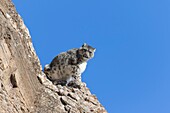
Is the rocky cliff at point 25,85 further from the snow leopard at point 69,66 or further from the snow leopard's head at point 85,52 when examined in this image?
the snow leopard's head at point 85,52

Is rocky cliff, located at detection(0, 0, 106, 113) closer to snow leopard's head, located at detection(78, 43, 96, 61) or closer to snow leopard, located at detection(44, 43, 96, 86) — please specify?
snow leopard, located at detection(44, 43, 96, 86)

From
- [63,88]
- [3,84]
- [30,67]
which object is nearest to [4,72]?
[3,84]

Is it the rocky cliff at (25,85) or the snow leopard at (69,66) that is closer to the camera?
the rocky cliff at (25,85)

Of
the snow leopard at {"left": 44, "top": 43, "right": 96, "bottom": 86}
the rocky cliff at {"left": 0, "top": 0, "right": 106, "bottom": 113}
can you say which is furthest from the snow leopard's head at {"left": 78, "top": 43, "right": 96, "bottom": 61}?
the rocky cliff at {"left": 0, "top": 0, "right": 106, "bottom": 113}

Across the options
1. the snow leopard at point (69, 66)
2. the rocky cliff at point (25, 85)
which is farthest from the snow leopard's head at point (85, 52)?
the rocky cliff at point (25, 85)

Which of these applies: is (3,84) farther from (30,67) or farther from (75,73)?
(75,73)

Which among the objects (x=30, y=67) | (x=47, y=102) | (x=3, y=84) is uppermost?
(x=30, y=67)

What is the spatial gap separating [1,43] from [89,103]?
4553 millimetres

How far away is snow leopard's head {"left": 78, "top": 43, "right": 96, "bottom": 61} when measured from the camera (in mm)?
15742

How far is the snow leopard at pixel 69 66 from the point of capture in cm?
1520

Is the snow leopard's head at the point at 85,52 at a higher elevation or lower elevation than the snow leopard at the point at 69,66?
higher

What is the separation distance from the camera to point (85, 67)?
51.4ft

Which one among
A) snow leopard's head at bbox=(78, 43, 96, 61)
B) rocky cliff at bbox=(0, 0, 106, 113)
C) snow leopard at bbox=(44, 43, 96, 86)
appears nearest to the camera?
rocky cliff at bbox=(0, 0, 106, 113)

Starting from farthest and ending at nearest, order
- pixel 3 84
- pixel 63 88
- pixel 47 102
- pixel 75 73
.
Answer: pixel 75 73, pixel 63 88, pixel 47 102, pixel 3 84
